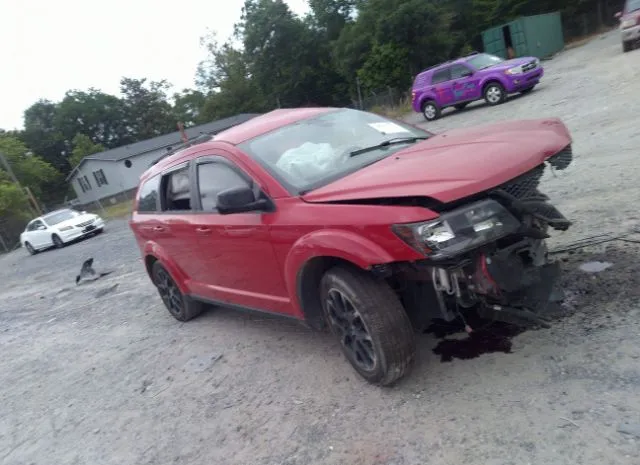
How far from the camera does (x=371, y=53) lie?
3350 cm

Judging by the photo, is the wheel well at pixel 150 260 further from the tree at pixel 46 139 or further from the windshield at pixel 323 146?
the tree at pixel 46 139

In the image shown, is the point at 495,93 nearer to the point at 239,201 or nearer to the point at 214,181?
the point at 214,181

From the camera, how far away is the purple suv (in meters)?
16.1

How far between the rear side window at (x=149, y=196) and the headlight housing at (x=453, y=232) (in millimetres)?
3483

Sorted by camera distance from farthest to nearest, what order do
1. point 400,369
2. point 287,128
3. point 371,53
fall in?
point 371,53
point 287,128
point 400,369

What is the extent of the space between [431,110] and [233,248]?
652 inches

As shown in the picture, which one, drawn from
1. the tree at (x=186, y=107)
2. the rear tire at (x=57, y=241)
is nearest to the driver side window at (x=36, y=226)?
the rear tire at (x=57, y=241)

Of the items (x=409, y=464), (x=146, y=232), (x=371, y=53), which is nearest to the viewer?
(x=409, y=464)

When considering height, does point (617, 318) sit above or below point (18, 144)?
below

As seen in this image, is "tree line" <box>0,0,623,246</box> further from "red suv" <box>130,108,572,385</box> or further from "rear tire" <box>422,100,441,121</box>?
"red suv" <box>130,108,572,385</box>

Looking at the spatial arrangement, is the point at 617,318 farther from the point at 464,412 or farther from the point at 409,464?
the point at 409,464

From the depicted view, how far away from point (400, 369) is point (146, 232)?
12.2 feet

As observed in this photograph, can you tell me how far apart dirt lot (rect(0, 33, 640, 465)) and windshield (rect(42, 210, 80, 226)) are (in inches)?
611

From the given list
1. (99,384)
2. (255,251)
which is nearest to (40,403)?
(99,384)
